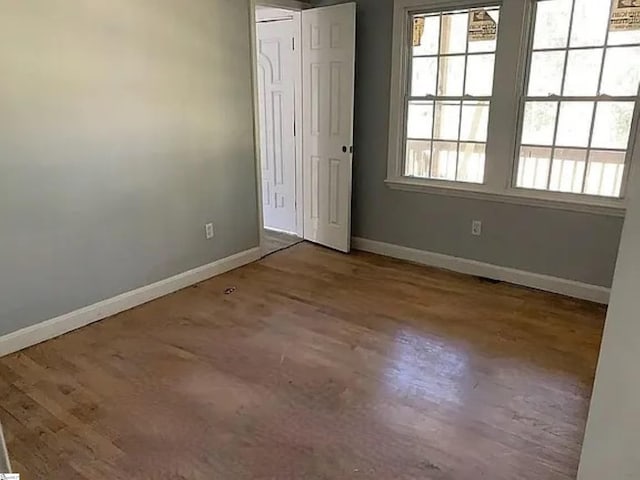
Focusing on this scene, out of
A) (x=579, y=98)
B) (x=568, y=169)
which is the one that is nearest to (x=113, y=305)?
(x=568, y=169)

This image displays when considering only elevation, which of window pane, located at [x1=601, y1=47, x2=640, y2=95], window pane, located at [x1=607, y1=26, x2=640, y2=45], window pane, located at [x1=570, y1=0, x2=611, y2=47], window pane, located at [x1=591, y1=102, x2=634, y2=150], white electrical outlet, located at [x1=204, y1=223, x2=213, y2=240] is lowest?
white electrical outlet, located at [x1=204, y1=223, x2=213, y2=240]

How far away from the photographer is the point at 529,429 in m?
2.13

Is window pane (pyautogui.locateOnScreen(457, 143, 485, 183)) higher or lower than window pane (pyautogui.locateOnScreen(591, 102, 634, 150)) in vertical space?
lower

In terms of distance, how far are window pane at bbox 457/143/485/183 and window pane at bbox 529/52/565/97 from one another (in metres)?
0.54

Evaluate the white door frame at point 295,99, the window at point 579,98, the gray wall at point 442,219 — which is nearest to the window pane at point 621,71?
the window at point 579,98

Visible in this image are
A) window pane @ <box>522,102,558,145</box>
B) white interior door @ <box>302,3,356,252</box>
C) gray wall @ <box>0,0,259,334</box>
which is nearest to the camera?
gray wall @ <box>0,0,259,334</box>

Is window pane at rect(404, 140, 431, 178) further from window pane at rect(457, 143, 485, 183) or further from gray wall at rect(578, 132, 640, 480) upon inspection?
gray wall at rect(578, 132, 640, 480)

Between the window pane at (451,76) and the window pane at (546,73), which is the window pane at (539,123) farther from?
the window pane at (451,76)

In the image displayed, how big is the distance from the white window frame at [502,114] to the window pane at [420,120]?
7cm

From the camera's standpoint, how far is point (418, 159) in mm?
4090

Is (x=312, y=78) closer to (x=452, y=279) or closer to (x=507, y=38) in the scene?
(x=507, y=38)

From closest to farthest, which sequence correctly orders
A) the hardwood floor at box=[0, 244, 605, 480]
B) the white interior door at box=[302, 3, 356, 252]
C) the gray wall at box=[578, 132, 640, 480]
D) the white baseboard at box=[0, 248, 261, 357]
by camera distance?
the gray wall at box=[578, 132, 640, 480], the hardwood floor at box=[0, 244, 605, 480], the white baseboard at box=[0, 248, 261, 357], the white interior door at box=[302, 3, 356, 252]

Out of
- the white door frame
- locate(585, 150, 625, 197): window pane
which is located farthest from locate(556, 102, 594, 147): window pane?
the white door frame

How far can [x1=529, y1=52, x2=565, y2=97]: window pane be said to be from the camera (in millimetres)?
3279
